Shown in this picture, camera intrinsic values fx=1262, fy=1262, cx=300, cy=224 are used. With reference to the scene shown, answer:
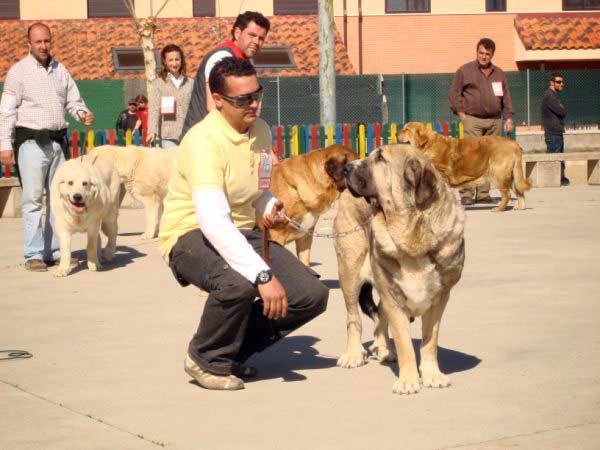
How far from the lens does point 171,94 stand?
13.5 metres

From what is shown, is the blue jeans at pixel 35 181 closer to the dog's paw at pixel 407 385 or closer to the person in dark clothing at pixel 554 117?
the dog's paw at pixel 407 385

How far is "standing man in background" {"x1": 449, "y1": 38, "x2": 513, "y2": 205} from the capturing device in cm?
1684

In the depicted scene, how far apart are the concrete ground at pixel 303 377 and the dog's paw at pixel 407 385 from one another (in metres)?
0.05

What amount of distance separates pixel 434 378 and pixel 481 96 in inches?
428

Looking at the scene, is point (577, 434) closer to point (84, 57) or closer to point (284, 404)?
point (284, 404)

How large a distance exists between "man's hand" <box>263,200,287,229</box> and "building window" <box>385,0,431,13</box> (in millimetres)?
38042

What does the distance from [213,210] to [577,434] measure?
2021mm

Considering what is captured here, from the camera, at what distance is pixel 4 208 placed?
699 inches

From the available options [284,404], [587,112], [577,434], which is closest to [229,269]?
[284,404]

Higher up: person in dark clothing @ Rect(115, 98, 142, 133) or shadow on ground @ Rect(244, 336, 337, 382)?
person in dark clothing @ Rect(115, 98, 142, 133)

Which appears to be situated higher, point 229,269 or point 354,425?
point 229,269

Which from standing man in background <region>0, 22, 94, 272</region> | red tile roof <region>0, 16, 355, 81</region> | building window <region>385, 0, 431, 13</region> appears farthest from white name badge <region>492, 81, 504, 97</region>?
building window <region>385, 0, 431, 13</region>

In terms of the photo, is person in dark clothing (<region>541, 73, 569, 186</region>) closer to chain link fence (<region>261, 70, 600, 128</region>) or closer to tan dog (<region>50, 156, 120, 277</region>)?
chain link fence (<region>261, 70, 600, 128</region>)

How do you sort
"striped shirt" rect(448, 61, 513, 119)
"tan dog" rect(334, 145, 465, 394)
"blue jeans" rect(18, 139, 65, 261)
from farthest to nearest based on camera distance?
"striped shirt" rect(448, 61, 513, 119)
"blue jeans" rect(18, 139, 65, 261)
"tan dog" rect(334, 145, 465, 394)
